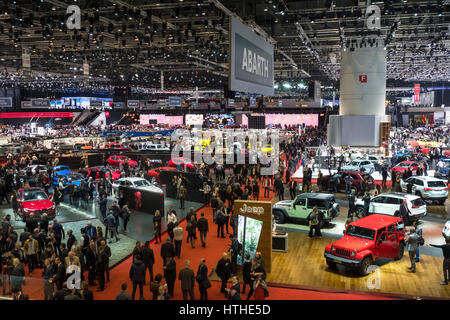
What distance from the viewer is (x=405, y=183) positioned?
2034cm

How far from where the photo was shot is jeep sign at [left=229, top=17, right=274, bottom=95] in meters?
6.55

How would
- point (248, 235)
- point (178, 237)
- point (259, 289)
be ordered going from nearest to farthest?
point (259, 289) → point (248, 235) → point (178, 237)

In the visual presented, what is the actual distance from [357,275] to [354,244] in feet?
2.75

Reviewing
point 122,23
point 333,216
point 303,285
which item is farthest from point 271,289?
point 122,23

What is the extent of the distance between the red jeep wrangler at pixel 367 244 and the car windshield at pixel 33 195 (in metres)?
11.8

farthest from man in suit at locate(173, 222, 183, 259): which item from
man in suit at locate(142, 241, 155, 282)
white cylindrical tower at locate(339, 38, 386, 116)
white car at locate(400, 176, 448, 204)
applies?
white cylindrical tower at locate(339, 38, 386, 116)

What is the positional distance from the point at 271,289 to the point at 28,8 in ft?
63.5

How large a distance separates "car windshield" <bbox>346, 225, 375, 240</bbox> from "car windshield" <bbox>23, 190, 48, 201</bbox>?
12.1 meters

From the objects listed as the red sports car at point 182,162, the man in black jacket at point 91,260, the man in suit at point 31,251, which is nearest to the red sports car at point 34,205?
the man in suit at point 31,251

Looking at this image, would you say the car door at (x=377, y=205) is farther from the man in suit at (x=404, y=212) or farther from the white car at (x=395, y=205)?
the man in suit at (x=404, y=212)

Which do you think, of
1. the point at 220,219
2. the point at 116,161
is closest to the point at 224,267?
the point at 220,219

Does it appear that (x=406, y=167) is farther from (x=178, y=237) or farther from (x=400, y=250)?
(x=178, y=237)

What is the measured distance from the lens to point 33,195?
16719mm

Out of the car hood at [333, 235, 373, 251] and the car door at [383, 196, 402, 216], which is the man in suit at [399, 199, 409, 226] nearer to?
the car door at [383, 196, 402, 216]
